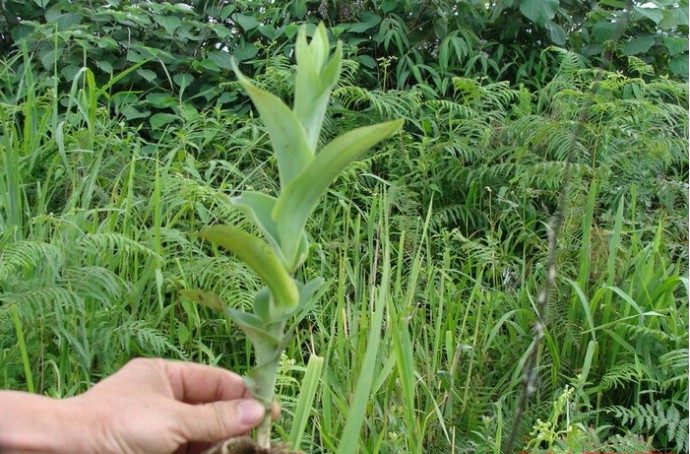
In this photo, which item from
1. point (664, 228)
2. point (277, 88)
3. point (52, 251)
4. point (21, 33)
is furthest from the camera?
point (21, 33)

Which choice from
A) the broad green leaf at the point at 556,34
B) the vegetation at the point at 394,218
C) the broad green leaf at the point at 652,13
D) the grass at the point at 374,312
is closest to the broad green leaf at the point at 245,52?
the vegetation at the point at 394,218

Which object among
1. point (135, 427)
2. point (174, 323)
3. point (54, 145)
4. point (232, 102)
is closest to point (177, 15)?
point (232, 102)

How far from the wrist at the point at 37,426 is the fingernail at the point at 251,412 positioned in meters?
0.17

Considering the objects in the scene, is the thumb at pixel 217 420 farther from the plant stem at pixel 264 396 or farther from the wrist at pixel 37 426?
the wrist at pixel 37 426

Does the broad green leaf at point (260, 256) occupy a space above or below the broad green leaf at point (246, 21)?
above

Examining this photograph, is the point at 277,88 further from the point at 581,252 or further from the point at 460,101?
the point at 581,252

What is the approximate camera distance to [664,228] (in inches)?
97.5

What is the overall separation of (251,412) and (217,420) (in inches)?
2.1

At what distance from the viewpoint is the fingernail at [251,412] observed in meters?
0.74

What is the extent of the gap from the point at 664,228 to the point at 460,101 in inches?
45.0

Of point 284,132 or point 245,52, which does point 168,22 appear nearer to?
point 245,52

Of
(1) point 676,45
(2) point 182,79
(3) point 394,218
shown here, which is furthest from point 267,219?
(1) point 676,45

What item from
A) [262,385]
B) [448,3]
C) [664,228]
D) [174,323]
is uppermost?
[262,385]

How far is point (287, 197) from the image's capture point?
2.13 ft
